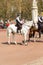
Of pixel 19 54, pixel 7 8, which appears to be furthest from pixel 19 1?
pixel 19 54

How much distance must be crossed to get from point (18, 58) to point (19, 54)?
41.4 inches

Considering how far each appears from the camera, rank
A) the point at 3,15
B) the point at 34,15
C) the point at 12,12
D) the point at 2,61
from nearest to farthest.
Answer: the point at 2,61 < the point at 34,15 < the point at 3,15 < the point at 12,12

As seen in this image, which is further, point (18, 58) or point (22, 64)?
point (18, 58)

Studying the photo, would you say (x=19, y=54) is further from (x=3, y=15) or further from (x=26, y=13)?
(x=26, y=13)

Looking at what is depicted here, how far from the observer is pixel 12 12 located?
178 feet

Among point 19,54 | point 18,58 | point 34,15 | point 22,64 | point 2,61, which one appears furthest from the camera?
point 34,15

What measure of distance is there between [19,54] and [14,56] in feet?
2.02

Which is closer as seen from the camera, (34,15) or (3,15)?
(34,15)

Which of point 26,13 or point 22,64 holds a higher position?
point 22,64

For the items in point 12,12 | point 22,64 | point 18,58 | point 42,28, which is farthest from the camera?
point 12,12

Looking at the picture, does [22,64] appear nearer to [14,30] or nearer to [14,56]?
[14,56]

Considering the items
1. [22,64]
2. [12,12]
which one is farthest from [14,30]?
[12,12]

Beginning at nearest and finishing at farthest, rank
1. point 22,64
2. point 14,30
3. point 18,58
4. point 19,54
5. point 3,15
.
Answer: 1. point 22,64
2. point 18,58
3. point 19,54
4. point 14,30
5. point 3,15

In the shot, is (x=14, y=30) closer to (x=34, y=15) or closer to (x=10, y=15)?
(x=34, y=15)
